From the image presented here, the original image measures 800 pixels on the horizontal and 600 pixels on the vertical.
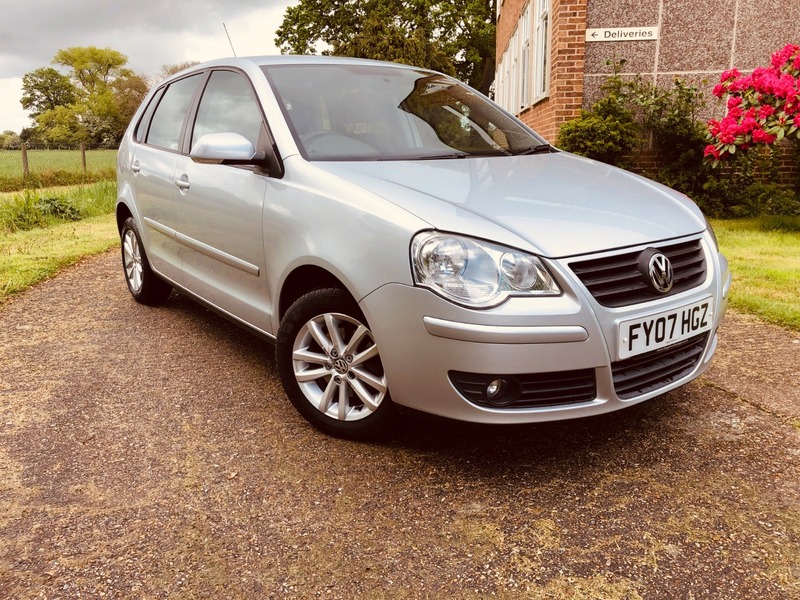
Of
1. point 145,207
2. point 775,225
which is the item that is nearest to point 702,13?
point 775,225

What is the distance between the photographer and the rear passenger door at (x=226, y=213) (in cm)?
323

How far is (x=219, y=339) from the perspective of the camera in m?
4.49

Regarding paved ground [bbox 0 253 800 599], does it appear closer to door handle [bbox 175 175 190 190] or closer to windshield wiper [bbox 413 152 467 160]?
door handle [bbox 175 175 190 190]

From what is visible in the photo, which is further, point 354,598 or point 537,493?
point 537,493

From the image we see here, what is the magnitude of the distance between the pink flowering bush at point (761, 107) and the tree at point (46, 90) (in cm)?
9505

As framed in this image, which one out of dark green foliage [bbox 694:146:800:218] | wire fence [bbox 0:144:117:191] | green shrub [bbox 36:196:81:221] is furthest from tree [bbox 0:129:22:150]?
dark green foliage [bbox 694:146:800:218]

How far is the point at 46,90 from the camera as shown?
88938mm

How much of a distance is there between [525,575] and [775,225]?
7.34m

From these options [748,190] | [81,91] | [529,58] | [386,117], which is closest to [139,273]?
[386,117]

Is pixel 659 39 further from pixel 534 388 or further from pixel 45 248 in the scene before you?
pixel 534 388

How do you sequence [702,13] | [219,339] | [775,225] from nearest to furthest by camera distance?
[219,339] < [775,225] < [702,13]

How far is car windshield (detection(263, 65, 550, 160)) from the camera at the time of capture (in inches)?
127

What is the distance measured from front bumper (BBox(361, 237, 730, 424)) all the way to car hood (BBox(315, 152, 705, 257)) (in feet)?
0.67

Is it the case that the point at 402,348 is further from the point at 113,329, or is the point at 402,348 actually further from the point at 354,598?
the point at 113,329
